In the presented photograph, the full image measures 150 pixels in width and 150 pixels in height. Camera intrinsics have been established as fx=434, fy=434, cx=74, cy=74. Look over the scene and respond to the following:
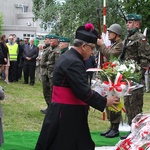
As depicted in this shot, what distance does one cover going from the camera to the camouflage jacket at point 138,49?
742 centimetres

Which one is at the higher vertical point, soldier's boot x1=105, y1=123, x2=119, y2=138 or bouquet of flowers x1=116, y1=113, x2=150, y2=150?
bouquet of flowers x1=116, y1=113, x2=150, y2=150

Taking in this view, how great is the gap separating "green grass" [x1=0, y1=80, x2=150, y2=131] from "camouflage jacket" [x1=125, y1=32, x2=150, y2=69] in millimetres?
2143

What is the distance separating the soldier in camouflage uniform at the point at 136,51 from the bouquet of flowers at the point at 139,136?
68.9 inches

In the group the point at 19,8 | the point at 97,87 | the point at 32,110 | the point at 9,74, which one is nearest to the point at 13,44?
the point at 9,74

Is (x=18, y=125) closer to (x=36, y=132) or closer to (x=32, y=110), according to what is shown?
(x=36, y=132)

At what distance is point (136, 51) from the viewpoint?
7504mm

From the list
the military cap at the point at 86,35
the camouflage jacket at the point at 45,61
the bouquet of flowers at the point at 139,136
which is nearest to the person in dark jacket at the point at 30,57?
the camouflage jacket at the point at 45,61

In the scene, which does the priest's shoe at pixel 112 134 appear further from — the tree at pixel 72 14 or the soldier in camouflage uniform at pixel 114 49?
the tree at pixel 72 14

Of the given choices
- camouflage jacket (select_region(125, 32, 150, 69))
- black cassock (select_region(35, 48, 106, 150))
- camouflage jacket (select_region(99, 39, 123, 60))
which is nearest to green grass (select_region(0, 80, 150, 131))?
camouflage jacket (select_region(99, 39, 123, 60))

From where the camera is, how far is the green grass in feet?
30.0

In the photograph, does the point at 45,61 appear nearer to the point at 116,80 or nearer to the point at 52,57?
the point at 52,57

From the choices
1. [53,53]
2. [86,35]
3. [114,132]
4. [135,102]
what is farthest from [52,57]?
[86,35]

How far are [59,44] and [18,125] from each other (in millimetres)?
2135

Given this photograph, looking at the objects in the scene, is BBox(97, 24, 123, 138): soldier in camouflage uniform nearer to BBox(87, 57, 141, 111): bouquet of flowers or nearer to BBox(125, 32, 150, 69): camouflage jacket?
BBox(125, 32, 150, 69): camouflage jacket
